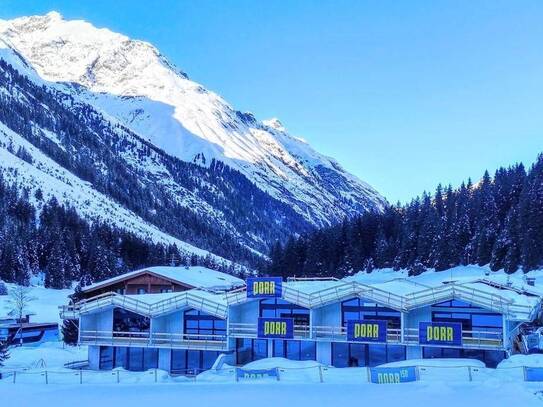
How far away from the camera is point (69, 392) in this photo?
106ft

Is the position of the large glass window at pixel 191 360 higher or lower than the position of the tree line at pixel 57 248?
lower

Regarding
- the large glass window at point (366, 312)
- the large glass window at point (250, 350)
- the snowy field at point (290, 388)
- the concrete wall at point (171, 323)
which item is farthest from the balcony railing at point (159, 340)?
the large glass window at point (366, 312)

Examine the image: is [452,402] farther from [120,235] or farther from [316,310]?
[120,235]

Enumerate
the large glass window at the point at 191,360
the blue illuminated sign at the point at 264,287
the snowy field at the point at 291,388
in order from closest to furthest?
the snowy field at the point at 291,388 < the blue illuminated sign at the point at 264,287 < the large glass window at the point at 191,360

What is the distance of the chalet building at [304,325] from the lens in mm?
38375

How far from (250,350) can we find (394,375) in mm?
13853

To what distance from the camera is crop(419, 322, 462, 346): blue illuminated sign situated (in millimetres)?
36750

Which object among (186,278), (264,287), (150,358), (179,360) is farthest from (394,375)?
(186,278)

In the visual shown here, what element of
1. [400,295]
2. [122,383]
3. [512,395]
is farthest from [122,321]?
[512,395]

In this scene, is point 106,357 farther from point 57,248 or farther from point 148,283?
point 57,248

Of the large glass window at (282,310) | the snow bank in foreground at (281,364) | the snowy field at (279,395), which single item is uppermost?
the large glass window at (282,310)

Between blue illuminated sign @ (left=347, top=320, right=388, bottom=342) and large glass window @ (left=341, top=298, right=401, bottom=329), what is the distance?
1856 mm

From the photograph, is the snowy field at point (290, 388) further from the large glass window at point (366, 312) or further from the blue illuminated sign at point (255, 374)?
the large glass window at point (366, 312)

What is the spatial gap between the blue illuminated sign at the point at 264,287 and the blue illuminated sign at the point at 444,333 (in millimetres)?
9664
